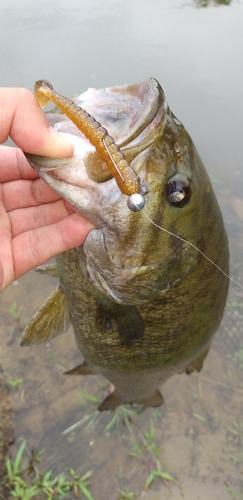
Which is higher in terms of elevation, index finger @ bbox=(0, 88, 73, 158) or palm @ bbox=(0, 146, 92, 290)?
index finger @ bbox=(0, 88, 73, 158)

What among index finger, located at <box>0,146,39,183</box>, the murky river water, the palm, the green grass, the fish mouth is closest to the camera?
the fish mouth

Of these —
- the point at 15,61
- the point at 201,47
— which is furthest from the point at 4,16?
the point at 201,47

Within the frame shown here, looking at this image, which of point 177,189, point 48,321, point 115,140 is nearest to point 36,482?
point 48,321

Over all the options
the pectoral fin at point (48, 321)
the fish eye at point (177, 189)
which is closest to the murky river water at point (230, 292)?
the pectoral fin at point (48, 321)

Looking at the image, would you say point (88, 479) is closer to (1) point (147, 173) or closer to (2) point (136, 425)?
(2) point (136, 425)

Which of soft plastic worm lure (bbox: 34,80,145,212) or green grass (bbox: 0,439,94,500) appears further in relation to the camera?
green grass (bbox: 0,439,94,500)

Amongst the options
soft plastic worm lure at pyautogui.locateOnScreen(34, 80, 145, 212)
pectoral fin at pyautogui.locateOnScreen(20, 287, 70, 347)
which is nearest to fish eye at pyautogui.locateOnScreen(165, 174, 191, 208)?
soft plastic worm lure at pyautogui.locateOnScreen(34, 80, 145, 212)

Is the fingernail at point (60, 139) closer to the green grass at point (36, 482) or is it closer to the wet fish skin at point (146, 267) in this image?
the wet fish skin at point (146, 267)

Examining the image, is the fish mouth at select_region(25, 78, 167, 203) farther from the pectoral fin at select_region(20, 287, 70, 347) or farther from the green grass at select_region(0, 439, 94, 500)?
the green grass at select_region(0, 439, 94, 500)
